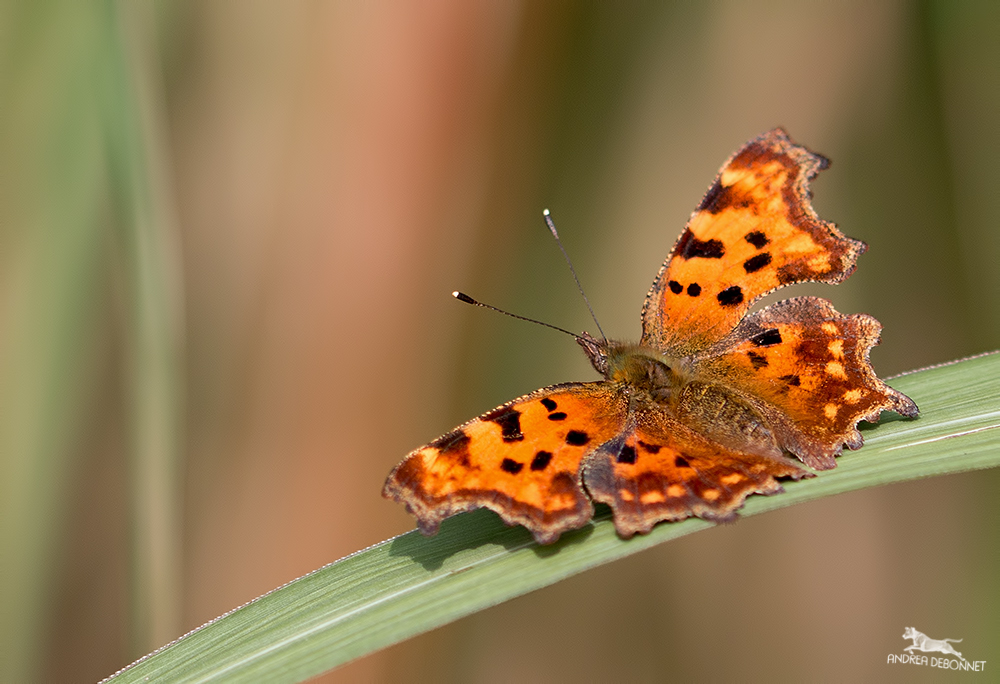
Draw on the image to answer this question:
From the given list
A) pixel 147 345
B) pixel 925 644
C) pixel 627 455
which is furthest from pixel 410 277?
pixel 925 644

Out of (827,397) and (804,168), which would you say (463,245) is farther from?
(827,397)

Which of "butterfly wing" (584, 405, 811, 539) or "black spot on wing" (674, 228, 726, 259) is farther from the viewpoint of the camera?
"black spot on wing" (674, 228, 726, 259)

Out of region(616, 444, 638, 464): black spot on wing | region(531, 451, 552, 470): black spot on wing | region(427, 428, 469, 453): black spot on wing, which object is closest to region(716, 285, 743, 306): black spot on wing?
region(616, 444, 638, 464): black spot on wing

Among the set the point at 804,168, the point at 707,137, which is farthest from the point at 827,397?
the point at 707,137

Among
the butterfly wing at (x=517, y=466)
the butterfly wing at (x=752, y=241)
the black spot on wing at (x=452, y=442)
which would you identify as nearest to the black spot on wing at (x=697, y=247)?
the butterfly wing at (x=752, y=241)

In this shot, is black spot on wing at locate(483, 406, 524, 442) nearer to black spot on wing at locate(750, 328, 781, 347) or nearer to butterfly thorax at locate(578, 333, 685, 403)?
butterfly thorax at locate(578, 333, 685, 403)

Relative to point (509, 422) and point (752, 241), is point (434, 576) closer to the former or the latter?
point (509, 422)

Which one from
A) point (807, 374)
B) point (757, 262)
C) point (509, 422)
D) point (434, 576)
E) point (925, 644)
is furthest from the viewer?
point (925, 644)
